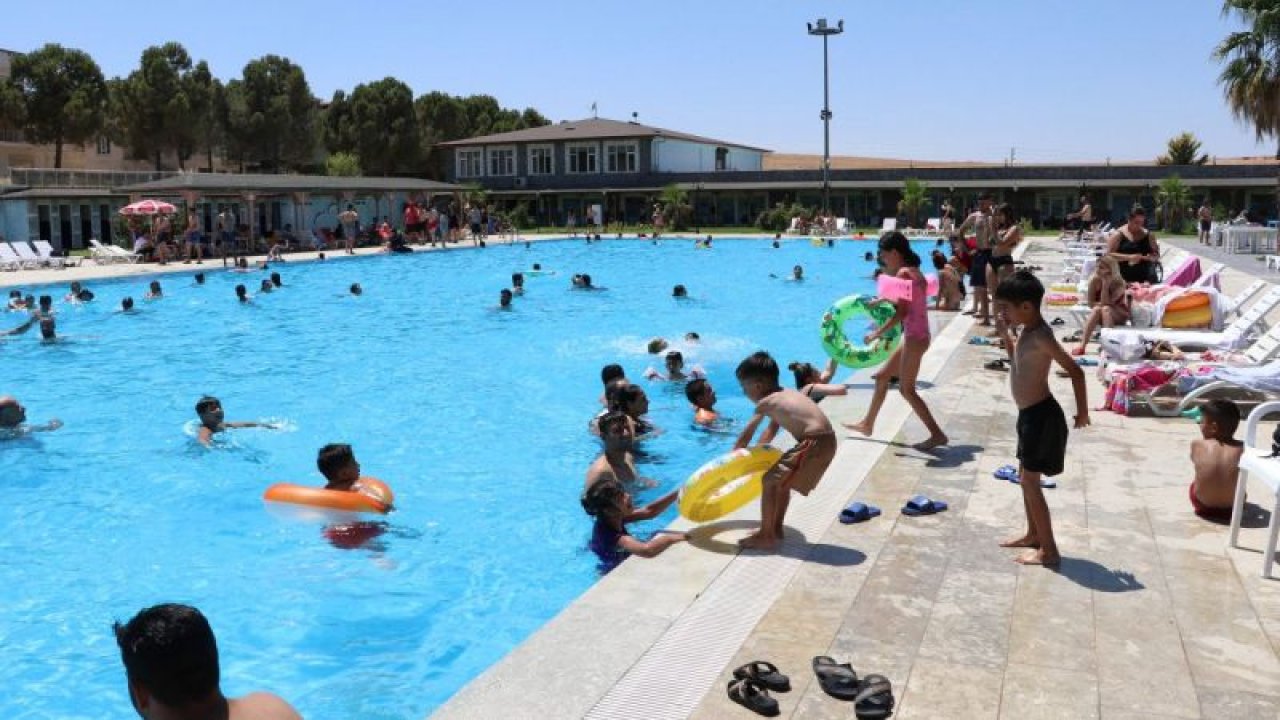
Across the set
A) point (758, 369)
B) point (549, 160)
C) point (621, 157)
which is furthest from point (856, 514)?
point (549, 160)

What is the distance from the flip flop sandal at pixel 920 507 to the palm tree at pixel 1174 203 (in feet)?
137

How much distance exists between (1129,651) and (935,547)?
4.24 feet

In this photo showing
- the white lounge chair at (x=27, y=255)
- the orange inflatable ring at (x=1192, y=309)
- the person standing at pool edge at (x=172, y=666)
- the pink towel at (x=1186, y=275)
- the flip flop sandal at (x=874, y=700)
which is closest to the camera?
the person standing at pool edge at (x=172, y=666)

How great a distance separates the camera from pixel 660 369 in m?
14.3

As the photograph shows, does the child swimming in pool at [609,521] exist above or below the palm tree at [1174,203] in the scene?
below

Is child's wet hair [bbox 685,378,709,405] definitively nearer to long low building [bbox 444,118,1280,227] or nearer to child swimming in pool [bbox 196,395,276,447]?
child swimming in pool [bbox 196,395,276,447]

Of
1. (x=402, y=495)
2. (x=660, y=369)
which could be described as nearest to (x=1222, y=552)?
(x=402, y=495)

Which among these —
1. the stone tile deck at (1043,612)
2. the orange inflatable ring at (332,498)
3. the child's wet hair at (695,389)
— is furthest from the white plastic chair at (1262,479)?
the orange inflatable ring at (332,498)

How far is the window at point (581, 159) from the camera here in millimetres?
57375

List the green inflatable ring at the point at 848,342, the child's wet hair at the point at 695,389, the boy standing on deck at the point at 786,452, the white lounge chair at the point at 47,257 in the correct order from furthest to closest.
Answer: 1. the white lounge chair at the point at 47,257
2. the child's wet hair at the point at 695,389
3. the green inflatable ring at the point at 848,342
4. the boy standing on deck at the point at 786,452

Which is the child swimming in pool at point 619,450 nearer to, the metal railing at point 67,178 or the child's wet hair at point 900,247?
the child's wet hair at point 900,247

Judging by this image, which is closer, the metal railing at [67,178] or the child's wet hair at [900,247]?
the child's wet hair at [900,247]

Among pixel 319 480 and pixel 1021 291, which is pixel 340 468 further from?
pixel 1021 291

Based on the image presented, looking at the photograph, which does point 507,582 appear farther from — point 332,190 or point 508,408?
point 332,190
